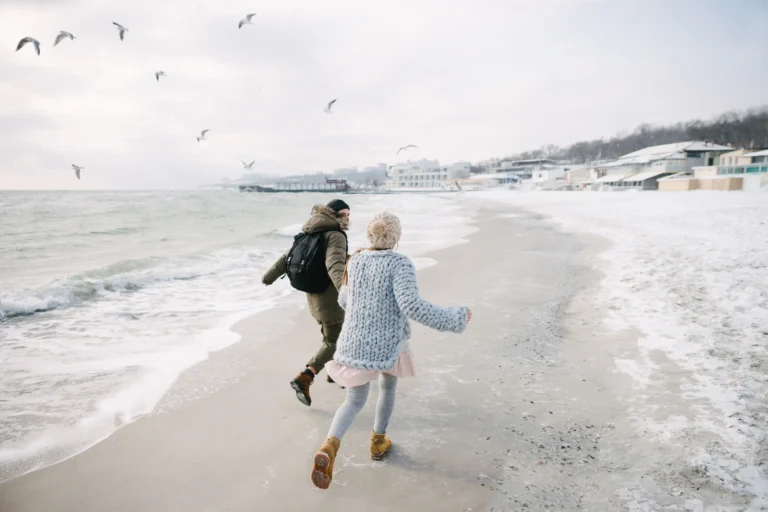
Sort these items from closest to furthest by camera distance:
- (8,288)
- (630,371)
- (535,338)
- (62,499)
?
(62,499)
(630,371)
(535,338)
(8,288)

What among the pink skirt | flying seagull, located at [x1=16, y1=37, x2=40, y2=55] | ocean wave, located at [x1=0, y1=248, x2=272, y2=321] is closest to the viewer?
the pink skirt

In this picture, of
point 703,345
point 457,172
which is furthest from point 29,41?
point 457,172

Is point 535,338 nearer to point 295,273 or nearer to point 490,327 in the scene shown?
point 490,327

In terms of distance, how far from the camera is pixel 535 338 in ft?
16.3

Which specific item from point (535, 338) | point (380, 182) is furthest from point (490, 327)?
point (380, 182)

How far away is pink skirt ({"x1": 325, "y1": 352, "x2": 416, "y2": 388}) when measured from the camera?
103 inches

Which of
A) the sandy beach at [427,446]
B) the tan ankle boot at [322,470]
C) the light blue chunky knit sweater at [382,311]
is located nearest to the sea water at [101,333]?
the sandy beach at [427,446]

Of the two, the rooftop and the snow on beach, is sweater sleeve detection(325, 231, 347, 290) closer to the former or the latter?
the snow on beach

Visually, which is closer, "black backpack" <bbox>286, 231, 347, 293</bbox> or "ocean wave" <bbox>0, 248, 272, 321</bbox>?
"black backpack" <bbox>286, 231, 347, 293</bbox>

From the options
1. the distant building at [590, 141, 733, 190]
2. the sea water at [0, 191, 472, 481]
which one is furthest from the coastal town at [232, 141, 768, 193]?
the sea water at [0, 191, 472, 481]

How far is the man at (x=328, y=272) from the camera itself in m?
3.26

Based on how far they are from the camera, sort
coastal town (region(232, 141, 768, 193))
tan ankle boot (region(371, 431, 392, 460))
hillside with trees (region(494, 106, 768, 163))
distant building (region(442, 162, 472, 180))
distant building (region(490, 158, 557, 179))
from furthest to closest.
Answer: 1. distant building (region(442, 162, 472, 180))
2. distant building (region(490, 158, 557, 179))
3. hillside with trees (region(494, 106, 768, 163))
4. coastal town (region(232, 141, 768, 193))
5. tan ankle boot (region(371, 431, 392, 460))

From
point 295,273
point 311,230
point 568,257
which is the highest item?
point 311,230

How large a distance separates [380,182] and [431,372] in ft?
555
